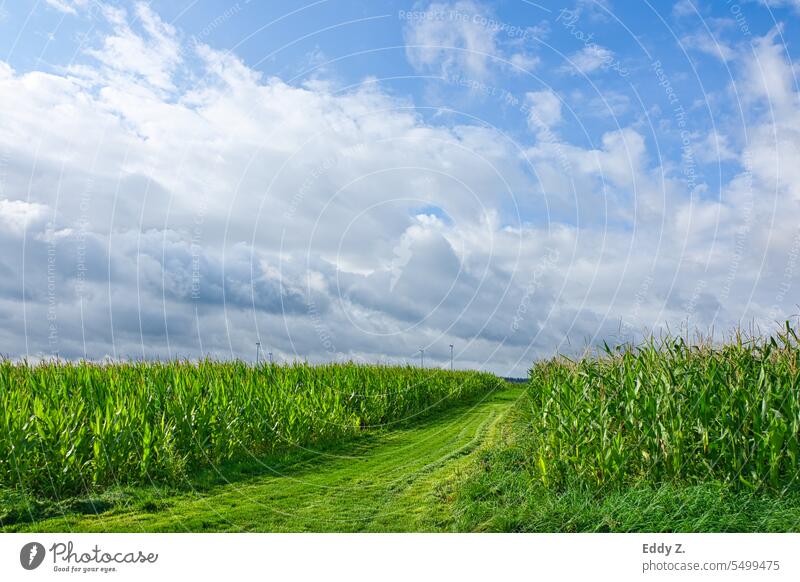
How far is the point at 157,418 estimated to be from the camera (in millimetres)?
11883

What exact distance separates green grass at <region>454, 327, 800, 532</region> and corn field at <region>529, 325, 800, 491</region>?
0.06 ft

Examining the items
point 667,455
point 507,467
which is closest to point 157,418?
point 507,467

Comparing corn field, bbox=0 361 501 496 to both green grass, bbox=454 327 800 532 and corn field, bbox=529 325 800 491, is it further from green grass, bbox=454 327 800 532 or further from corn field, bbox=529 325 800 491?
corn field, bbox=529 325 800 491

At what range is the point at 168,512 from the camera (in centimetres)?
916

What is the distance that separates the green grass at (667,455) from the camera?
759 centimetres

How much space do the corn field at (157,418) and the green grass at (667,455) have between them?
5.31 m

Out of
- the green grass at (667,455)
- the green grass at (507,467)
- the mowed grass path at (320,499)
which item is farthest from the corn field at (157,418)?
the green grass at (667,455)

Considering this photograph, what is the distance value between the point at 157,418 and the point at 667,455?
8701mm

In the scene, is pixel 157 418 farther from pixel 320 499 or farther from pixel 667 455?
pixel 667 455

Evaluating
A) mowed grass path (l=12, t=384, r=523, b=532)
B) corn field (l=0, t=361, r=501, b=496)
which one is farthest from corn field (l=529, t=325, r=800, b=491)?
corn field (l=0, t=361, r=501, b=496)

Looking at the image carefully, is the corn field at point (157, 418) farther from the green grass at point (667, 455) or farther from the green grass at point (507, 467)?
the green grass at point (667, 455)

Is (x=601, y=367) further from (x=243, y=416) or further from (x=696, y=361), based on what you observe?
(x=243, y=416)
